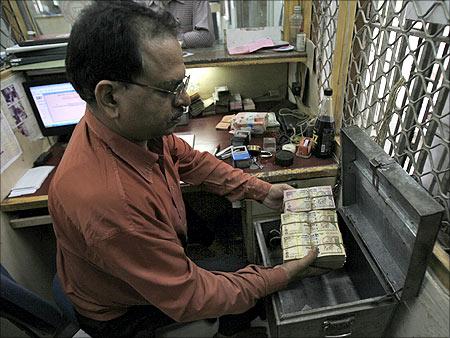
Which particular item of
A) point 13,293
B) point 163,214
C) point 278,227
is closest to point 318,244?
point 278,227

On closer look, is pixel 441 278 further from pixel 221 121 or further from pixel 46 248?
pixel 46 248

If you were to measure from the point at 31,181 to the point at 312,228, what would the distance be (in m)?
1.23

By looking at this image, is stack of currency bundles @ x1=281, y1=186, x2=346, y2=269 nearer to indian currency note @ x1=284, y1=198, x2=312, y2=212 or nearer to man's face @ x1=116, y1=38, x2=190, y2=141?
indian currency note @ x1=284, y1=198, x2=312, y2=212

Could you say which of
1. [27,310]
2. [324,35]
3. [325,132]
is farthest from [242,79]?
[27,310]

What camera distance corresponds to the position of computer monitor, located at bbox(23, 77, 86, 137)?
1.43 metres

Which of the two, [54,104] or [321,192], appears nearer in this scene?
[321,192]

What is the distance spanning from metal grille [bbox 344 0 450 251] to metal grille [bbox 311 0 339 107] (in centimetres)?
21

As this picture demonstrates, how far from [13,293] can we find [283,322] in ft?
2.55

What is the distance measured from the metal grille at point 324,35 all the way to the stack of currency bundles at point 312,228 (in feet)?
1.88

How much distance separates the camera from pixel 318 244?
0.89 metres

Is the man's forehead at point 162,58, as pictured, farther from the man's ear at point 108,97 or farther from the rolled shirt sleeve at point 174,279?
the rolled shirt sleeve at point 174,279

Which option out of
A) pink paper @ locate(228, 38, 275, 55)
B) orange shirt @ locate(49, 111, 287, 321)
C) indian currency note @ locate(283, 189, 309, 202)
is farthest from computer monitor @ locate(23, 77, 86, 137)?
indian currency note @ locate(283, 189, 309, 202)

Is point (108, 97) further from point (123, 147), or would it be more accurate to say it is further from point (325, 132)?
point (325, 132)

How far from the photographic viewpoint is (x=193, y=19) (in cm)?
237
